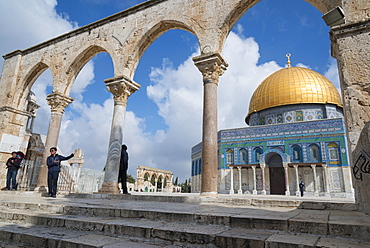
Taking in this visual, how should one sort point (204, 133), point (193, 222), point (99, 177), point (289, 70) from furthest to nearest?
point (289, 70), point (99, 177), point (204, 133), point (193, 222)

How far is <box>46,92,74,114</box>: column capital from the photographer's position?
29.8ft

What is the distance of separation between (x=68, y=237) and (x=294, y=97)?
24.5 m

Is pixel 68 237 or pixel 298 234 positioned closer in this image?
pixel 298 234

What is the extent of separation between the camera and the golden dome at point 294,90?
2364 cm

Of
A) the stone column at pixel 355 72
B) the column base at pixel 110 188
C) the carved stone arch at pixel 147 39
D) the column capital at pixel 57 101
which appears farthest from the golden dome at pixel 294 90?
the stone column at pixel 355 72

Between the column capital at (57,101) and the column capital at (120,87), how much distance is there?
2.34m

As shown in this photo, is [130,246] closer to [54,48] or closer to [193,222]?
[193,222]

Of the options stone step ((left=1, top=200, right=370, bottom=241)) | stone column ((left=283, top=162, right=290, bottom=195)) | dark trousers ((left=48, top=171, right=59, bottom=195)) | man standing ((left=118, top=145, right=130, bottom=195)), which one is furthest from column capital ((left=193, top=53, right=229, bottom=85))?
stone column ((left=283, top=162, right=290, bottom=195))

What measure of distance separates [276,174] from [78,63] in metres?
17.3

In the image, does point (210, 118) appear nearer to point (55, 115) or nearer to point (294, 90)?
point (55, 115)

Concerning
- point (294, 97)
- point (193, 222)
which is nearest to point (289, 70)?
point (294, 97)

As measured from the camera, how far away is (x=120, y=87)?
7.79 m

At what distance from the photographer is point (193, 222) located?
288cm

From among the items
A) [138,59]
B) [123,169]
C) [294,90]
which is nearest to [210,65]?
[138,59]
